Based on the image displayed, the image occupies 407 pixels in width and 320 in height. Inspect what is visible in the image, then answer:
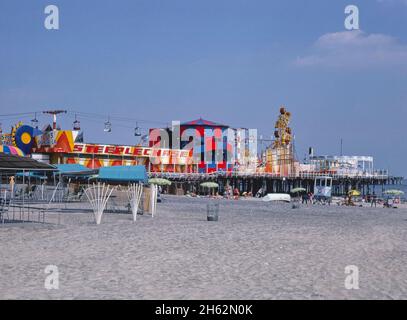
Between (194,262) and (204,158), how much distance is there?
7896cm

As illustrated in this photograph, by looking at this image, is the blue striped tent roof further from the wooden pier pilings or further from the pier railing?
the pier railing

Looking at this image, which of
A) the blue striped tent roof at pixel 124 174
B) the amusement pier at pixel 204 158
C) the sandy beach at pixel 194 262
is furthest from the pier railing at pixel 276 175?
the sandy beach at pixel 194 262

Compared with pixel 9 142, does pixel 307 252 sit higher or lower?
lower

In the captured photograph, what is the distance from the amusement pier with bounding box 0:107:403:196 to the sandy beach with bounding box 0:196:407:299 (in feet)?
161

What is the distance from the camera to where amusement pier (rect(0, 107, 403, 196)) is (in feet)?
222

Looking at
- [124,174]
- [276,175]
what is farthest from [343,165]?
[124,174]

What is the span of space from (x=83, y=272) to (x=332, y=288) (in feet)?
11.6

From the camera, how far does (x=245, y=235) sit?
15344mm

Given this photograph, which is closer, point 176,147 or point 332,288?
point 332,288

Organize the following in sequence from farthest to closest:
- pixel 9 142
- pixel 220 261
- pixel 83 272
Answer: pixel 9 142 < pixel 220 261 < pixel 83 272

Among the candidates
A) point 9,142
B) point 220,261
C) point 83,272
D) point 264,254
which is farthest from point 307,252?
point 9,142

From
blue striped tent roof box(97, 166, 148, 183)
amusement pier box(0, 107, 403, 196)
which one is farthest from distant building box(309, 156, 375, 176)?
blue striped tent roof box(97, 166, 148, 183)

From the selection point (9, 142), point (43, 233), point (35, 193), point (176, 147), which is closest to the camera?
point (43, 233)

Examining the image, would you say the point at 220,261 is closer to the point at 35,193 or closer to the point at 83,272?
the point at 83,272
